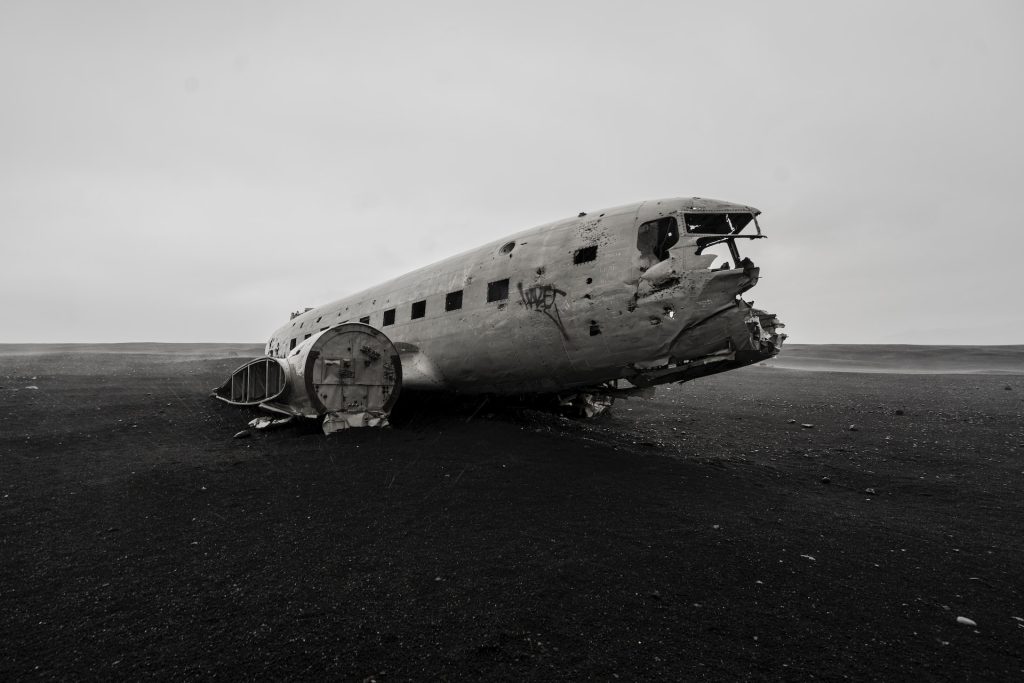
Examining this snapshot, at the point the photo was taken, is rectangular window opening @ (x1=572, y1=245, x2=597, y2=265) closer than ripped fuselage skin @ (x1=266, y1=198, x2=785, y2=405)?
No

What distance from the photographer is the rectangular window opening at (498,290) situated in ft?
34.0

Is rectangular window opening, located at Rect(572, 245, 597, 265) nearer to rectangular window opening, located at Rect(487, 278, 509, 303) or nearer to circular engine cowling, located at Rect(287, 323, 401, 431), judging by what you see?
rectangular window opening, located at Rect(487, 278, 509, 303)

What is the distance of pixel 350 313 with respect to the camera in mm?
15508

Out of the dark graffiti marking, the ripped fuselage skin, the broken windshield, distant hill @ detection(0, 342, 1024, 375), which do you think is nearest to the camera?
the ripped fuselage skin

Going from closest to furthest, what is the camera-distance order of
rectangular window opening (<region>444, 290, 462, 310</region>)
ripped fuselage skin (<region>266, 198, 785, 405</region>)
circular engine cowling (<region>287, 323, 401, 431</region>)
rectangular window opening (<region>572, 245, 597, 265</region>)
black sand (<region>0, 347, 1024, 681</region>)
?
black sand (<region>0, 347, 1024, 681</region>)
ripped fuselage skin (<region>266, 198, 785, 405</region>)
rectangular window opening (<region>572, 245, 597, 265</region>)
circular engine cowling (<region>287, 323, 401, 431</region>)
rectangular window opening (<region>444, 290, 462, 310</region>)

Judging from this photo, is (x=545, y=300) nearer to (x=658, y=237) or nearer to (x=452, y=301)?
(x=658, y=237)

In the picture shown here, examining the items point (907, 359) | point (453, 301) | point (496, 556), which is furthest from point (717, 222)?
point (907, 359)

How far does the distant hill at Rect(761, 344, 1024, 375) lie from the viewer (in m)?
37.7

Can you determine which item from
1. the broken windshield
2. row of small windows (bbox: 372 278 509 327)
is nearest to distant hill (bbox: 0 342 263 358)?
row of small windows (bbox: 372 278 509 327)

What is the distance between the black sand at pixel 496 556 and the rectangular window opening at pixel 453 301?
9.22 feet

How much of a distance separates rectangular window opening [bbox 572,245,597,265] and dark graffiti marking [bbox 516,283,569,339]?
0.68 metres

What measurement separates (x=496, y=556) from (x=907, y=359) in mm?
50693

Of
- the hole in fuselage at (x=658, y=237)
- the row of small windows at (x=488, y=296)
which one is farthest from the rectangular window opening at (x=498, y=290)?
the hole in fuselage at (x=658, y=237)

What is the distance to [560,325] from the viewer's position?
9352 mm
